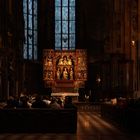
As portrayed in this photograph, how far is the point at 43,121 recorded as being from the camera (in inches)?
810

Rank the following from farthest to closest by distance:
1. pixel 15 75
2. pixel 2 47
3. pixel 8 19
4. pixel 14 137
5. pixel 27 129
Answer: pixel 15 75, pixel 8 19, pixel 2 47, pixel 27 129, pixel 14 137

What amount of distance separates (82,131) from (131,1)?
21.9 meters

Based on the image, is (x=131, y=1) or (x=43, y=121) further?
(x=131, y=1)

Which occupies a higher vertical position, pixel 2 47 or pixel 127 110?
pixel 2 47

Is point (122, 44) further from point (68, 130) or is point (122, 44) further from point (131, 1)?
point (68, 130)

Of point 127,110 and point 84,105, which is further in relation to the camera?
point 84,105

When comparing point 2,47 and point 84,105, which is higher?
point 2,47

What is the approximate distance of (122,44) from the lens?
151ft

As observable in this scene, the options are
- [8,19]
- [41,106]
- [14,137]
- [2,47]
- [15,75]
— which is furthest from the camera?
[15,75]

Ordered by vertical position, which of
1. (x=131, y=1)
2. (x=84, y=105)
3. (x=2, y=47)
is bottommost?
(x=84, y=105)

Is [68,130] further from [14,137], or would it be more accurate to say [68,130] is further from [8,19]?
[8,19]

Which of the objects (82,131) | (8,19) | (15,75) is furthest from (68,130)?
(15,75)

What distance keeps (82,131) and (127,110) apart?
1990 millimetres

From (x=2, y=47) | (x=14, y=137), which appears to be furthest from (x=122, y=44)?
(x=14, y=137)
